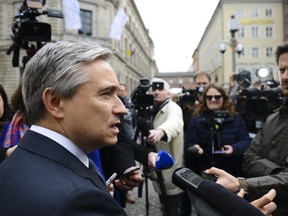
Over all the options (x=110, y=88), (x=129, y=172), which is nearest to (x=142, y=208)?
(x=129, y=172)

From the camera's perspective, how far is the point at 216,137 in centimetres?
323

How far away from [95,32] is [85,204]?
27355 mm

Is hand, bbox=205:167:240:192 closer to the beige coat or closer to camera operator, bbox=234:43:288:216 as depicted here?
camera operator, bbox=234:43:288:216

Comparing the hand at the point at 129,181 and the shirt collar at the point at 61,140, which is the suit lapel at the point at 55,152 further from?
the hand at the point at 129,181

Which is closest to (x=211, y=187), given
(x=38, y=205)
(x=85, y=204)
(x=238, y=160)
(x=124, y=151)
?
(x=85, y=204)

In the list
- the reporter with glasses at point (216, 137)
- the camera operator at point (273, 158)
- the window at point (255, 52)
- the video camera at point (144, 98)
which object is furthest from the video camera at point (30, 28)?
the window at point (255, 52)

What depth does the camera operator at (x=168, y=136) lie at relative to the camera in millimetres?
3238

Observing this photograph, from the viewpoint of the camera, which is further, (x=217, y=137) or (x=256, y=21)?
(x=256, y=21)

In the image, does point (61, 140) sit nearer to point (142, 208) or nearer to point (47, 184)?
point (47, 184)

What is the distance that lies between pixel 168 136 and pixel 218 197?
215 cm

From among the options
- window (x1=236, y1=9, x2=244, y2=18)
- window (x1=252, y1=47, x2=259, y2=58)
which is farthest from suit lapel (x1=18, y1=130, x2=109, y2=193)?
window (x1=236, y1=9, x2=244, y2=18)

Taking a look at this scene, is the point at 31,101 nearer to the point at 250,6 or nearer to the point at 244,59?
the point at 244,59

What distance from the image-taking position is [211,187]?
102 cm

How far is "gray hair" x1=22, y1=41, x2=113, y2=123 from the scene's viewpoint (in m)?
1.06
